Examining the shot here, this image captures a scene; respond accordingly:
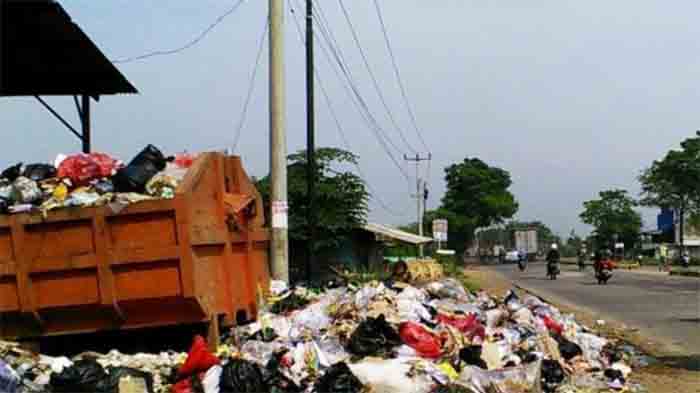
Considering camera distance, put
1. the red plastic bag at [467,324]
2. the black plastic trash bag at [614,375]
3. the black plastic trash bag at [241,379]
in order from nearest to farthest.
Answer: the black plastic trash bag at [241,379]
the red plastic bag at [467,324]
the black plastic trash bag at [614,375]

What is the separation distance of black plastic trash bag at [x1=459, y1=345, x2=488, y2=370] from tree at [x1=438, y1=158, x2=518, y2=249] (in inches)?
2673

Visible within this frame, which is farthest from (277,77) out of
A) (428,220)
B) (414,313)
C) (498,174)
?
(498,174)

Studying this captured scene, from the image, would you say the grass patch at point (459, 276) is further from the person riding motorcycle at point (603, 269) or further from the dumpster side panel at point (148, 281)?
the dumpster side panel at point (148, 281)

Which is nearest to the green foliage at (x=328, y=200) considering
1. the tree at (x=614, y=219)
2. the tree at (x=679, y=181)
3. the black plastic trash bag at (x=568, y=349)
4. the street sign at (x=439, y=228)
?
the black plastic trash bag at (x=568, y=349)

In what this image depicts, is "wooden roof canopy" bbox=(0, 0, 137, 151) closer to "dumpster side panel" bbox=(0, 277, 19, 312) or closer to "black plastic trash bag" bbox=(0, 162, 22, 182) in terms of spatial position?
"black plastic trash bag" bbox=(0, 162, 22, 182)

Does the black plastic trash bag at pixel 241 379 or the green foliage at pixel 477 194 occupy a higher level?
the green foliage at pixel 477 194

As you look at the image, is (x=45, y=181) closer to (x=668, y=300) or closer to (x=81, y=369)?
(x=81, y=369)

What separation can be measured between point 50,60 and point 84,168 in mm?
5634

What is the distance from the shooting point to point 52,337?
7.44 m

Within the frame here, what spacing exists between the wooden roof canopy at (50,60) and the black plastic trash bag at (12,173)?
12.0 ft

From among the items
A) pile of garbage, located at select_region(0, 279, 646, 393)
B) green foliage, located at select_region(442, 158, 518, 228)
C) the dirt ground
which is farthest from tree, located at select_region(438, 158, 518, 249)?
pile of garbage, located at select_region(0, 279, 646, 393)

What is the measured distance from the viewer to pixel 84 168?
7602 millimetres

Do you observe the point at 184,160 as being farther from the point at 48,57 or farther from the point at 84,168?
the point at 48,57

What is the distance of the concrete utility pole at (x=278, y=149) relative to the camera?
11.7 metres
